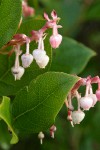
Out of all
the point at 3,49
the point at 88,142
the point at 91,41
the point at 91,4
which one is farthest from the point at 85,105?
the point at 91,41

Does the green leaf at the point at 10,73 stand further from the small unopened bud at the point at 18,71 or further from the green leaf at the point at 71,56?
the green leaf at the point at 71,56

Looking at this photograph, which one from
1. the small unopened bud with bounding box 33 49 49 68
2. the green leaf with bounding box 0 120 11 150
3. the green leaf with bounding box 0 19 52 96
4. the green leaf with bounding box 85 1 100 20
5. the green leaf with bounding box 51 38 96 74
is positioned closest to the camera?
the small unopened bud with bounding box 33 49 49 68

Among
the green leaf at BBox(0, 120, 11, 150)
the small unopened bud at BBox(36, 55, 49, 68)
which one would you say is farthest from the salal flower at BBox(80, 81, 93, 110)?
the green leaf at BBox(0, 120, 11, 150)

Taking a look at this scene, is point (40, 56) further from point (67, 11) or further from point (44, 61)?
point (67, 11)

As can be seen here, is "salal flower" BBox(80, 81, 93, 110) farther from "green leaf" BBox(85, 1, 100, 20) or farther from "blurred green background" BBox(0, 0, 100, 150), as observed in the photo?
"green leaf" BBox(85, 1, 100, 20)

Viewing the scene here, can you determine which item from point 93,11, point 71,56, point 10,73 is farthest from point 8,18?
point 93,11
